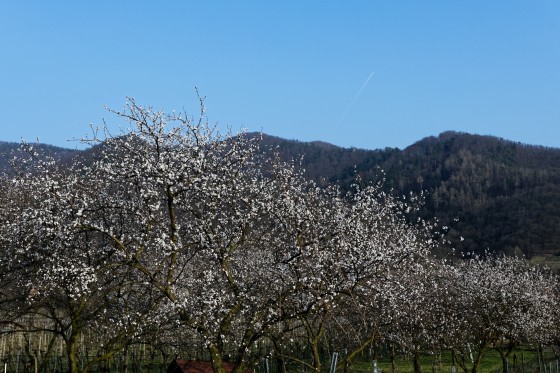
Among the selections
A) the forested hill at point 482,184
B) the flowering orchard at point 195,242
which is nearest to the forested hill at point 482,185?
the forested hill at point 482,184

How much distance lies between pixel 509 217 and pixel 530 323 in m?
90.1

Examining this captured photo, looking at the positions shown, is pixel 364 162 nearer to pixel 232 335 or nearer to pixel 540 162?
pixel 540 162

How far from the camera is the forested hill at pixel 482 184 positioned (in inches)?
4198

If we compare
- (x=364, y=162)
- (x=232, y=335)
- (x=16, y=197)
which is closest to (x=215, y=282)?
(x=232, y=335)

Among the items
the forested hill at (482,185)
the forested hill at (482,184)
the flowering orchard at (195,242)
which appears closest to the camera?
the flowering orchard at (195,242)

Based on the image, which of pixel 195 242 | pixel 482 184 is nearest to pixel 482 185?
pixel 482 184

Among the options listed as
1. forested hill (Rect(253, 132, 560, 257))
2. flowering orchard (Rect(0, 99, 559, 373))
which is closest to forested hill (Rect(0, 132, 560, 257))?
forested hill (Rect(253, 132, 560, 257))

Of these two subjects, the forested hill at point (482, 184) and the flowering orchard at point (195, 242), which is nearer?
the flowering orchard at point (195, 242)

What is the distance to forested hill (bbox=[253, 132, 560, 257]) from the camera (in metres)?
107

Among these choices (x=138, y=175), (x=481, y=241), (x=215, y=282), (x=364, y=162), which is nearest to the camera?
(x=138, y=175)

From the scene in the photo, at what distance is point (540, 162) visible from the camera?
571 feet

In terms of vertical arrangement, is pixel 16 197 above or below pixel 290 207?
above

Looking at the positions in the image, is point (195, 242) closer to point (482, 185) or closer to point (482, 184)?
point (482, 185)

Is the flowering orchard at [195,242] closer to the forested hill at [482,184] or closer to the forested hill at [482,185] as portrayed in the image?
the forested hill at [482,184]
